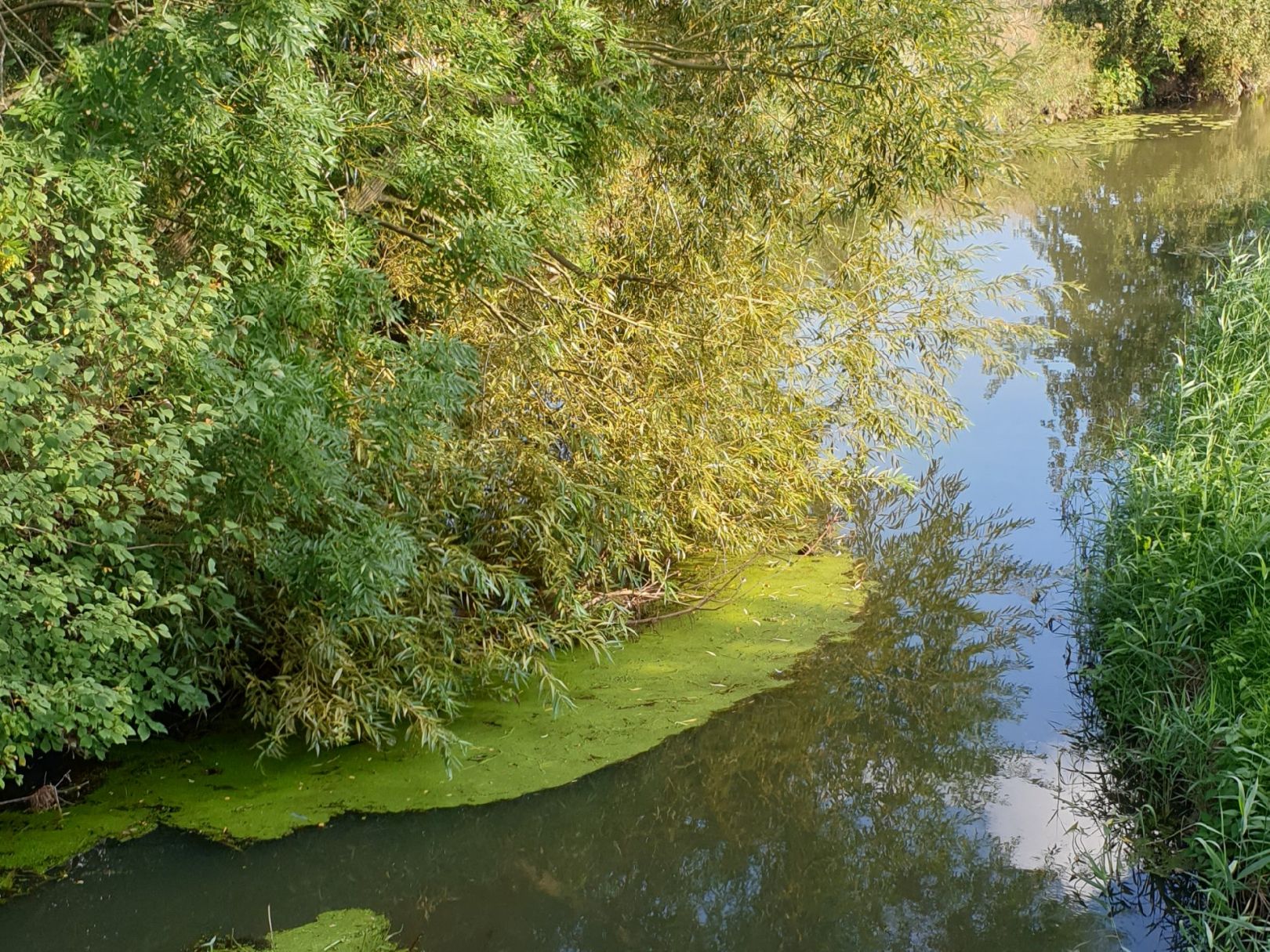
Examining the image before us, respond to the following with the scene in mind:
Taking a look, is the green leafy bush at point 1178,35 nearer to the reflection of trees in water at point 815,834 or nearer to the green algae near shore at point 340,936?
the reflection of trees in water at point 815,834

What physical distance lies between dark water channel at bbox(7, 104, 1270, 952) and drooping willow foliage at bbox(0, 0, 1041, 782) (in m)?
0.47

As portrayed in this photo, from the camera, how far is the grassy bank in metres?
3.46

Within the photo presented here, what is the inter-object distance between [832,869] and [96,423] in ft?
8.23

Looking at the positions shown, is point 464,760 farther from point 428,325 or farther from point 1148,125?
point 1148,125

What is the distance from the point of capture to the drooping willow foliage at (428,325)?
11.5 ft

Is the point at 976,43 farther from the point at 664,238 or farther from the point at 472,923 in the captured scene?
the point at 472,923

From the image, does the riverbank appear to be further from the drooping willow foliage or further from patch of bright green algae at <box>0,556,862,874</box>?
patch of bright green algae at <box>0,556,862,874</box>

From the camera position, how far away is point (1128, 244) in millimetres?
12797

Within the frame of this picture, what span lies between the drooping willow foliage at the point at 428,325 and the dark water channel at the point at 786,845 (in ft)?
1.53

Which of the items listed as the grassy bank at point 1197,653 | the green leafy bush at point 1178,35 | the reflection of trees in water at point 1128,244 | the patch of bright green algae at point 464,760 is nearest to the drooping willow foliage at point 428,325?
the patch of bright green algae at point 464,760

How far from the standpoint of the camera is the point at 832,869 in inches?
153

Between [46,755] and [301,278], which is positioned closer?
[301,278]

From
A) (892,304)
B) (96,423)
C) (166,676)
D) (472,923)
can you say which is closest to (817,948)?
(472,923)

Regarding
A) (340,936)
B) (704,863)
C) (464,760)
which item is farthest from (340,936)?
(704,863)
